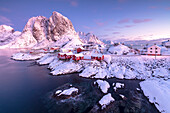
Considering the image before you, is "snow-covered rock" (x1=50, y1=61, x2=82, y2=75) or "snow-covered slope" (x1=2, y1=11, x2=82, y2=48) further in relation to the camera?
"snow-covered slope" (x1=2, y1=11, x2=82, y2=48)

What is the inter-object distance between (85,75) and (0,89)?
951 inches

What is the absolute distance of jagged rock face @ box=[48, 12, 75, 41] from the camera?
173m

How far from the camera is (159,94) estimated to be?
17.0 metres

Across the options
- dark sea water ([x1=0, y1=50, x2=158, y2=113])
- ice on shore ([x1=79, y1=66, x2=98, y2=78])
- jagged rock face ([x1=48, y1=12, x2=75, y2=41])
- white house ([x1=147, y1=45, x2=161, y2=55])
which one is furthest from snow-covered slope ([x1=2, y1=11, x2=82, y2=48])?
dark sea water ([x1=0, y1=50, x2=158, y2=113])

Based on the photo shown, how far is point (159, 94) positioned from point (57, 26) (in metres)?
191

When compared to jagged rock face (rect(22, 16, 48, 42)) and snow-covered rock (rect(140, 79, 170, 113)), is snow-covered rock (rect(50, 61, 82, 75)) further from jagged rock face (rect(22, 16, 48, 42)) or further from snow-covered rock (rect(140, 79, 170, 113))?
jagged rock face (rect(22, 16, 48, 42))

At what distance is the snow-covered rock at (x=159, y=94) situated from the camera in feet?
47.5

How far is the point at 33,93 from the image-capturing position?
1991 cm

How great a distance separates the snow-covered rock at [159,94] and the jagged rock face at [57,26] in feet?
566

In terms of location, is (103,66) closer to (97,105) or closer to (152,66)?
(152,66)

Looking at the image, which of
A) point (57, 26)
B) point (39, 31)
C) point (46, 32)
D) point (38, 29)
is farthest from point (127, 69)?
point (38, 29)

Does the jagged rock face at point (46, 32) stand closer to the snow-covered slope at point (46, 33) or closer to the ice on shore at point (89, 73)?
the snow-covered slope at point (46, 33)

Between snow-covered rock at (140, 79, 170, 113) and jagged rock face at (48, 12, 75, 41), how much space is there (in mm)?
172454

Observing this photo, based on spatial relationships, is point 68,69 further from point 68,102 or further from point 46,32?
point 46,32
